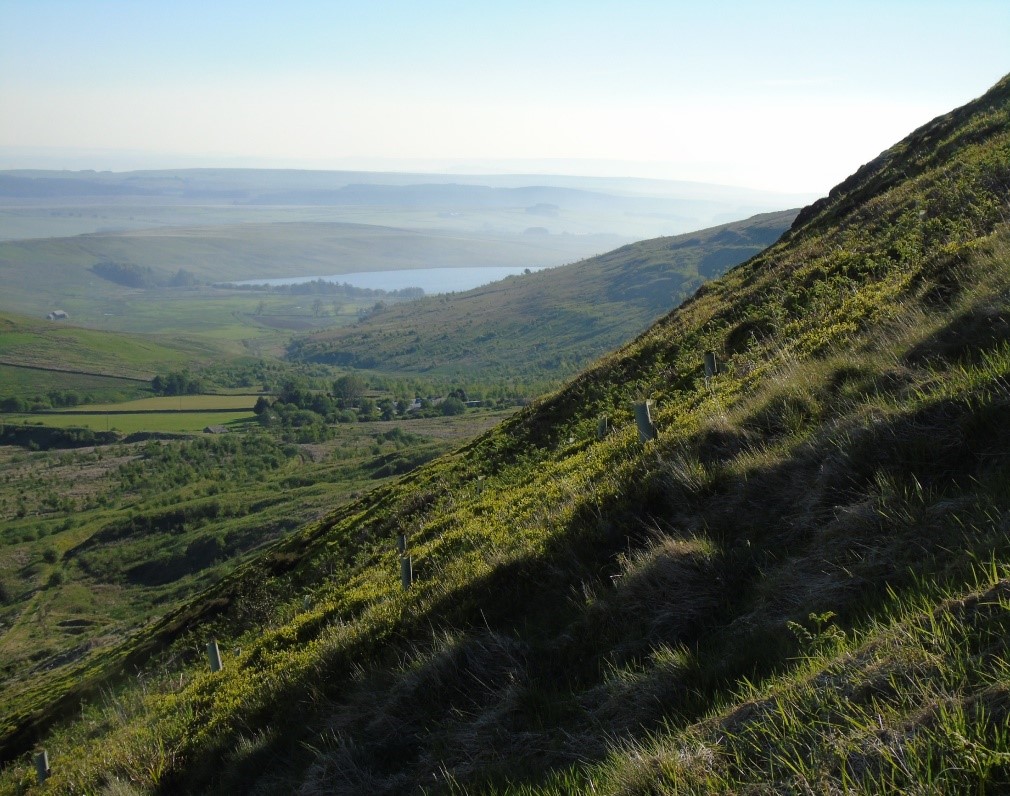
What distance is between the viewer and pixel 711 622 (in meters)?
5.79

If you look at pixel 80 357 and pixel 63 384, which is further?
pixel 80 357

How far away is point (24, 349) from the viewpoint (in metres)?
188

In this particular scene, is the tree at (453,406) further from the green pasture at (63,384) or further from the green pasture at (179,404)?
the green pasture at (63,384)

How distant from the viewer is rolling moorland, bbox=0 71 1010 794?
12.4 feet

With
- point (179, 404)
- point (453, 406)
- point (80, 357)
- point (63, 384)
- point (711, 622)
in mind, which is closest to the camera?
point (711, 622)

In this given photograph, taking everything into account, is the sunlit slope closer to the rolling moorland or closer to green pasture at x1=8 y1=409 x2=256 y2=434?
green pasture at x1=8 y1=409 x2=256 y2=434

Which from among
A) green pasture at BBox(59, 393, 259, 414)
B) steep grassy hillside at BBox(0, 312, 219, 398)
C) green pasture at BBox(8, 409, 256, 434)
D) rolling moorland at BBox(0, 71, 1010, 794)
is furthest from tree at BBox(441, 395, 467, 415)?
rolling moorland at BBox(0, 71, 1010, 794)

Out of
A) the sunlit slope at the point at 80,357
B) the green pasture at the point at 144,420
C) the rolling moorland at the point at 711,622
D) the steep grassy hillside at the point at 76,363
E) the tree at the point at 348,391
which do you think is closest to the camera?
the rolling moorland at the point at 711,622

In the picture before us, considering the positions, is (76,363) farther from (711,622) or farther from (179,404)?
(711,622)

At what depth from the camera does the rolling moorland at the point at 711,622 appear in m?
A: 3.78

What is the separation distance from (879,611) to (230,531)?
224ft

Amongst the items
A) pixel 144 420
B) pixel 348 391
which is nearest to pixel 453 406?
pixel 348 391

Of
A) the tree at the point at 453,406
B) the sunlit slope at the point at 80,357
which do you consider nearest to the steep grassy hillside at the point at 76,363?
the sunlit slope at the point at 80,357

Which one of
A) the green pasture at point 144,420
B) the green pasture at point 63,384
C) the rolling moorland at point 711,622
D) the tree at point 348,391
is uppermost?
the rolling moorland at point 711,622
